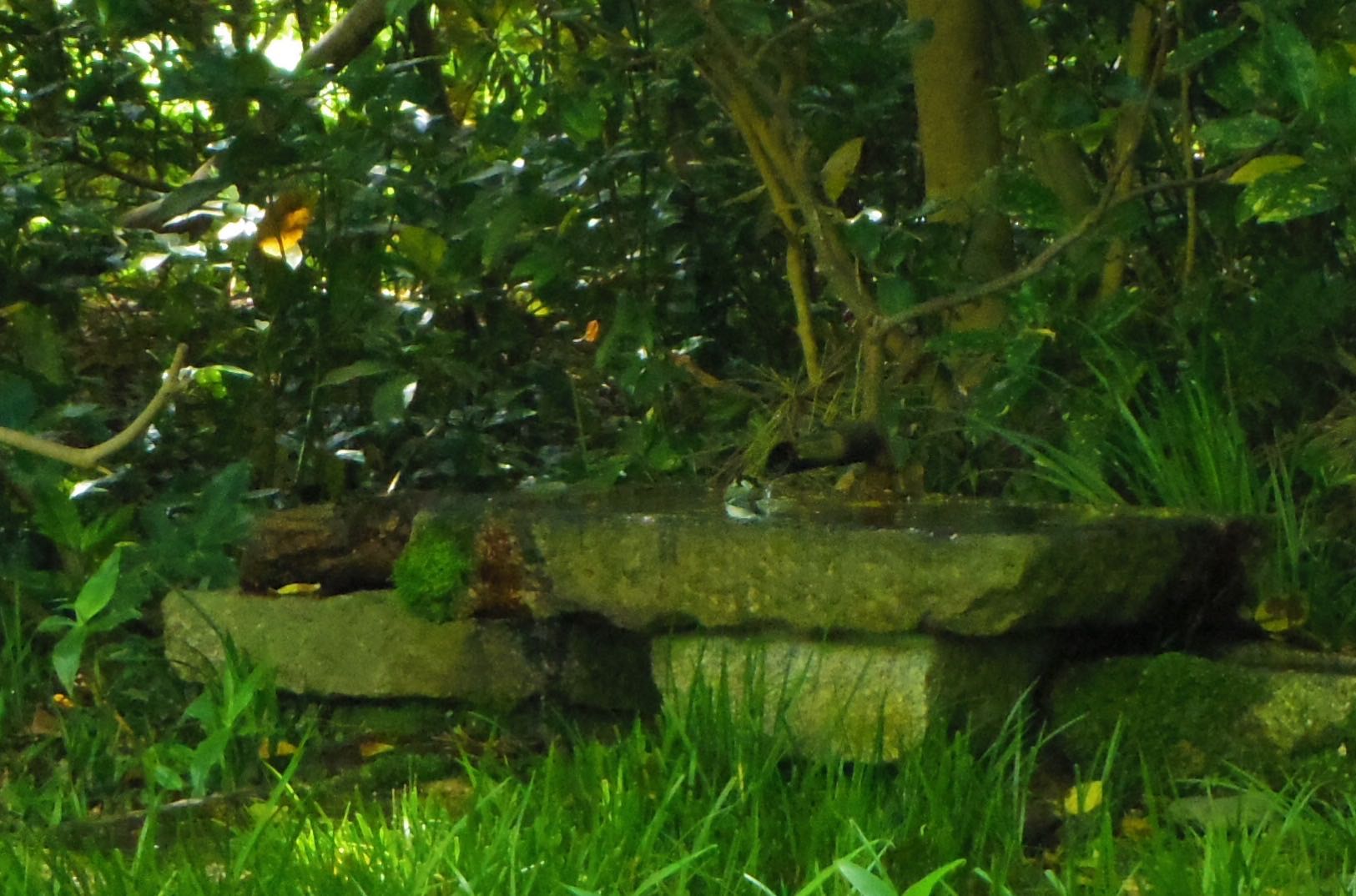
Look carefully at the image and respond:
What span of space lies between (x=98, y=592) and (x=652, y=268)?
1.88m

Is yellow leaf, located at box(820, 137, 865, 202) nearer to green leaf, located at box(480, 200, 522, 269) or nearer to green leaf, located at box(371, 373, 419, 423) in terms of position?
green leaf, located at box(480, 200, 522, 269)

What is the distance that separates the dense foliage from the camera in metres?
2.98

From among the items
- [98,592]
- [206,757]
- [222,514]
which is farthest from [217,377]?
[206,757]

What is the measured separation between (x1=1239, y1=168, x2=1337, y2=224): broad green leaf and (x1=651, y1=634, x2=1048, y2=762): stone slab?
0.77 metres

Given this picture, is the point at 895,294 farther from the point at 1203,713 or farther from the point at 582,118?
the point at 1203,713

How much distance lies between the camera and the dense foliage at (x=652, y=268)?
298cm

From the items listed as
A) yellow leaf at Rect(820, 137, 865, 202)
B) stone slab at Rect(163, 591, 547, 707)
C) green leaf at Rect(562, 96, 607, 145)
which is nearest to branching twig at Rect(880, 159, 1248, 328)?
yellow leaf at Rect(820, 137, 865, 202)

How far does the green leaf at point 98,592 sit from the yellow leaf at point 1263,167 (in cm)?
194

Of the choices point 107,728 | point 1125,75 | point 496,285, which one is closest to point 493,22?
point 496,285

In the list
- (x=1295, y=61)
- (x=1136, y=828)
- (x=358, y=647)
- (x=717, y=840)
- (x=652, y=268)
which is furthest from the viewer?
(x=652, y=268)

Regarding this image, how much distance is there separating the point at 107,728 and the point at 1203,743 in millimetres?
1964

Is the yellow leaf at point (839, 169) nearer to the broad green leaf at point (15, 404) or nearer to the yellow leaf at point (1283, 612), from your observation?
the yellow leaf at point (1283, 612)

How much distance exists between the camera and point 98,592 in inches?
104

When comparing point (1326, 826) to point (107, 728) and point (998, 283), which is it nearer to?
point (998, 283)
